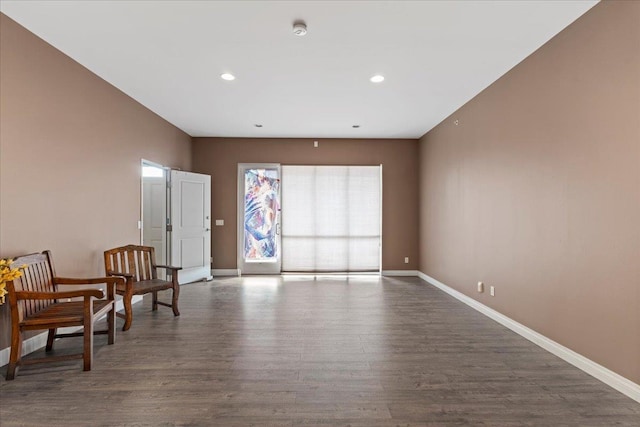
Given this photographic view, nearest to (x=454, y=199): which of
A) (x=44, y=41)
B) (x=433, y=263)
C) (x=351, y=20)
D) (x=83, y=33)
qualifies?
(x=433, y=263)

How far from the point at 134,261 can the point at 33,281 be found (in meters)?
1.44

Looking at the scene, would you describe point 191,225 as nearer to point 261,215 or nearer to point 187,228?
point 187,228

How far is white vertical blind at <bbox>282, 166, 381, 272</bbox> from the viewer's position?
6.66 meters

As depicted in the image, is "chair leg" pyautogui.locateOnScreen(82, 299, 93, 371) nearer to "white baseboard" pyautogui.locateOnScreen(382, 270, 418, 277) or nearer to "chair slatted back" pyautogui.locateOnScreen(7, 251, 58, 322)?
"chair slatted back" pyautogui.locateOnScreen(7, 251, 58, 322)

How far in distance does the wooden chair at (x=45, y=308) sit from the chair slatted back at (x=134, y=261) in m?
0.85

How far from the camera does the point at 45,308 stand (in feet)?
9.16

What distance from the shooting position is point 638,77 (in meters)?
2.15

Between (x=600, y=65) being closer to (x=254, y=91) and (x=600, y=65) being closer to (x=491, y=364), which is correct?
(x=491, y=364)

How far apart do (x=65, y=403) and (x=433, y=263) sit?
212 inches

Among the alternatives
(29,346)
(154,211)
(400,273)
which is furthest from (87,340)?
(400,273)

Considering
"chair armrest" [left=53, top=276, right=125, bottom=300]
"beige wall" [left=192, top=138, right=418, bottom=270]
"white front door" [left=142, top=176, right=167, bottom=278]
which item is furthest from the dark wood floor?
"beige wall" [left=192, top=138, right=418, bottom=270]

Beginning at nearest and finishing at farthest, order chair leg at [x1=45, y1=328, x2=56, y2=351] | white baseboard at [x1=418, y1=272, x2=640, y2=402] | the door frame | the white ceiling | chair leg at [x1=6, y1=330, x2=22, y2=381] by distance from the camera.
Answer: white baseboard at [x1=418, y1=272, x2=640, y2=402], chair leg at [x1=6, y1=330, x2=22, y2=381], the white ceiling, chair leg at [x1=45, y1=328, x2=56, y2=351], the door frame

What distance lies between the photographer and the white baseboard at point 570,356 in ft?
7.32

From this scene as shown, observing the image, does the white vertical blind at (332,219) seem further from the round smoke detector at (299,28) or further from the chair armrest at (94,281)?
the round smoke detector at (299,28)
